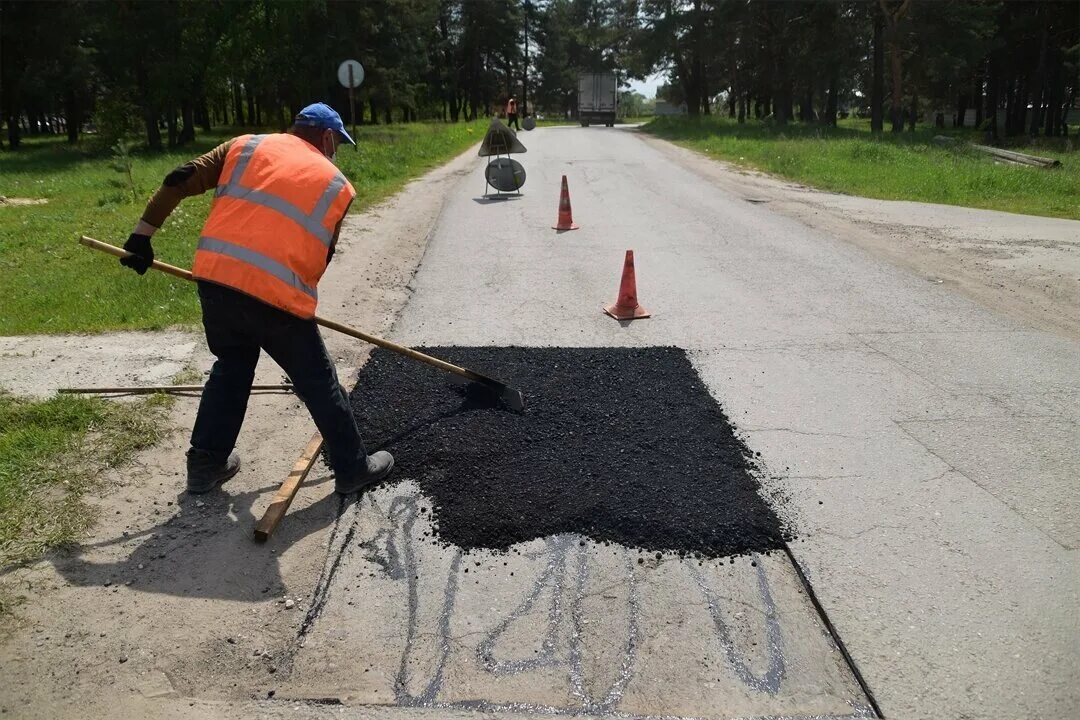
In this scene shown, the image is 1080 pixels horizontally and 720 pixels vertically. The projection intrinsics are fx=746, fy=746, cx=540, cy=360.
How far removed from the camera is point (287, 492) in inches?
142

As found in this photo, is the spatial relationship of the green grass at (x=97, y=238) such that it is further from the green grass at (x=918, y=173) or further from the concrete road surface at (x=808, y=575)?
the green grass at (x=918, y=173)

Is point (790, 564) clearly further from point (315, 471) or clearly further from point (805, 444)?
point (315, 471)

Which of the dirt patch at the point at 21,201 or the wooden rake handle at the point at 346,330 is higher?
the dirt patch at the point at 21,201

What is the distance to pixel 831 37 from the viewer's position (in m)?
36.6

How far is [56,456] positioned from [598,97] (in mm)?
46607

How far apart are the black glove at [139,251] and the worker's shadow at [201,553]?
119 cm

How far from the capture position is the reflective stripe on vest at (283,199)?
3357 millimetres

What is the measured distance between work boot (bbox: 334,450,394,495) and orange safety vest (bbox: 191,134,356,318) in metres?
0.84

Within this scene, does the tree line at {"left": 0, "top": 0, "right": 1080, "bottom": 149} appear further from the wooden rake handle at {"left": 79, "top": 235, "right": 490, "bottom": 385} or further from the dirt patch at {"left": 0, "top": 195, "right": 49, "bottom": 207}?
the wooden rake handle at {"left": 79, "top": 235, "right": 490, "bottom": 385}

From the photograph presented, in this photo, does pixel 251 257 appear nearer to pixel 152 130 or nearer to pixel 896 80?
pixel 152 130

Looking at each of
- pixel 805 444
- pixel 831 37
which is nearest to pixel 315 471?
pixel 805 444

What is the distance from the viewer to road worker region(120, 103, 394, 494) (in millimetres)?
3350

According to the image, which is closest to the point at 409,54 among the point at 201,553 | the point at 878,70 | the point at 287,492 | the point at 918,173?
the point at 878,70

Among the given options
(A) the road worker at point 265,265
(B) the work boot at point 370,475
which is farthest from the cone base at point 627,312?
(A) the road worker at point 265,265
